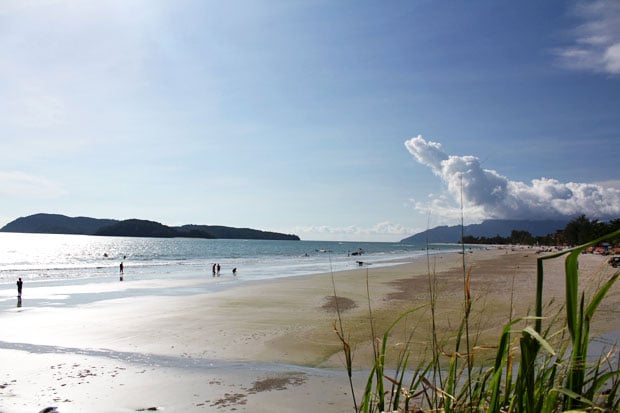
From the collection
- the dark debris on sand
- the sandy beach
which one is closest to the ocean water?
the dark debris on sand

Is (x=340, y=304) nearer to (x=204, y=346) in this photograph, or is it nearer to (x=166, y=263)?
(x=204, y=346)

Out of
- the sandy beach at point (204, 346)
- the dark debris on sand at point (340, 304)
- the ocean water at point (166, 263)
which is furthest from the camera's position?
the ocean water at point (166, 263)

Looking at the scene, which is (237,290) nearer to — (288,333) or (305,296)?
(305,296)

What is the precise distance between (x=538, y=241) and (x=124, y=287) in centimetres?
16939

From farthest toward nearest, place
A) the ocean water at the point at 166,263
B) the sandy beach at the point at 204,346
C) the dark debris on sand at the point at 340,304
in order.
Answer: the ocean water at the point at 166,263 → the dark debris on sand at the point at 340,304 → the sandy beach at the point at 204,346

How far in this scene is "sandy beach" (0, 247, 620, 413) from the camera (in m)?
7.68

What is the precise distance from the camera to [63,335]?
1373cm

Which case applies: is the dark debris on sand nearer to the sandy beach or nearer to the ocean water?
the sandy beach

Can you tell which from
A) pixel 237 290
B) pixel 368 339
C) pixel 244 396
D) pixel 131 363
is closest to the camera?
pixel 244 396

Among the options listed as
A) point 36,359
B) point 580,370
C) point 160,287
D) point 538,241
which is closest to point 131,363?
point 36,359

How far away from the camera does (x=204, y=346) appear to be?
12.1 m

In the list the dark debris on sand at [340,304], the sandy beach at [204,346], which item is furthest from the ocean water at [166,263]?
the sandy beach at [204,346]

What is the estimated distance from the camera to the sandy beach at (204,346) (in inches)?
302

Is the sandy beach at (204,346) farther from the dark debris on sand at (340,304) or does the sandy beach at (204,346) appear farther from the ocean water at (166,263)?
the ocean water at (166,263)
